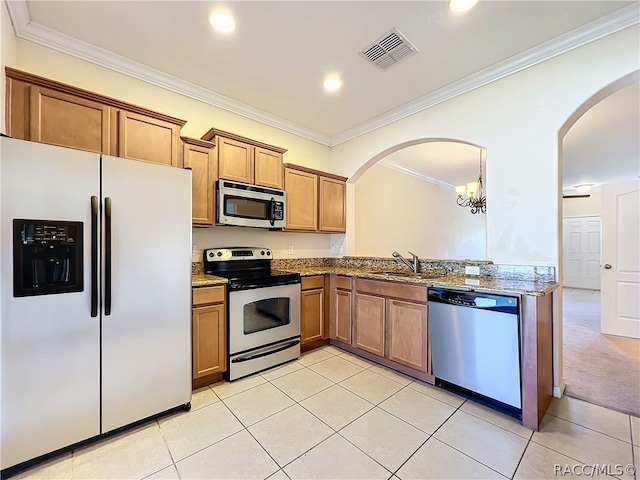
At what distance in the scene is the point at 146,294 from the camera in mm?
1857

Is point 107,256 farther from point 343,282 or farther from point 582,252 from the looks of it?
point 582,252

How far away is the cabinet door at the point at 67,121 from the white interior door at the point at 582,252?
10.6 metres

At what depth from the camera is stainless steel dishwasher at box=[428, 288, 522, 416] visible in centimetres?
195

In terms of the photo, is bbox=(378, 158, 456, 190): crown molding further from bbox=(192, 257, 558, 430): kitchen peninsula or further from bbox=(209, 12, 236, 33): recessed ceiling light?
bbox=(209, 12, 236, 33): recessed ceiling light

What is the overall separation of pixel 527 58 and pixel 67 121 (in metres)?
3.65

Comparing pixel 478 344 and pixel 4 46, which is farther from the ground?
pixel 4 46

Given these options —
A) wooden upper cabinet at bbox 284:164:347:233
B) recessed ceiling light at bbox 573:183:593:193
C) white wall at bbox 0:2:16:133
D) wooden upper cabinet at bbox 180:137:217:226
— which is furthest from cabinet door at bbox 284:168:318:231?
recessed ceiling light at bbox 573:183:593:193

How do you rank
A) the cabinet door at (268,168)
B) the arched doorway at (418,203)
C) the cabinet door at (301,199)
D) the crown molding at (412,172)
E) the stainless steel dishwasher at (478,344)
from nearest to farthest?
the stainless steel dishwasher at (478,344) < the cabinet door at (268,168) < the cabinet door at (301,199) < the arched doorway at (418,203) < the crown molding at (412,172)

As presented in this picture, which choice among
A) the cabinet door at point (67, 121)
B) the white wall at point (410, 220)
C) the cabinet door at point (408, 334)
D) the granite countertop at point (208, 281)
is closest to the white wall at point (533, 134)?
the cabinet door at point (408, 334)

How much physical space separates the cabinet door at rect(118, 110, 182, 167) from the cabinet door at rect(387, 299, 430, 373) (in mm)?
2412

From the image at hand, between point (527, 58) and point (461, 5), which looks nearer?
point (461, 5)

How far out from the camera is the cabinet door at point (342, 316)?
3158 millimetres

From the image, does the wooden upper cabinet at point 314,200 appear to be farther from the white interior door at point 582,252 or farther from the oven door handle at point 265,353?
the white interior door at point 582,252

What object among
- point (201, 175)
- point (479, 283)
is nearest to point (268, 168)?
point (201, 175)
